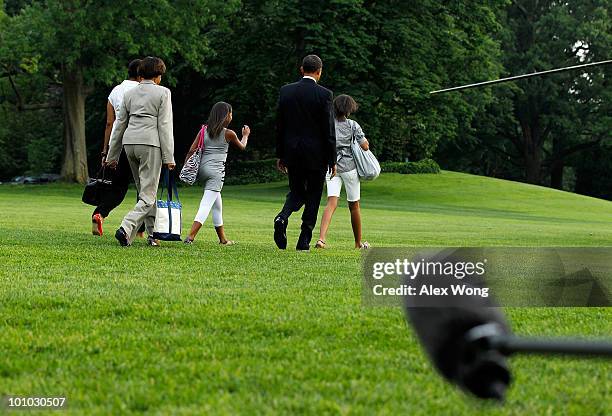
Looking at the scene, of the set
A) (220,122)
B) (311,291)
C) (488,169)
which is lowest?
(488,169)

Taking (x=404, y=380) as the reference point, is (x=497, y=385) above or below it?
above

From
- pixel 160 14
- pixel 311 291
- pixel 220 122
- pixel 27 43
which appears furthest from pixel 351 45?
pixel 311 291

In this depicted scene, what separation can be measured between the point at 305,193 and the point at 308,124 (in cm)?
88

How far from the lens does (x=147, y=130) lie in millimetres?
11211

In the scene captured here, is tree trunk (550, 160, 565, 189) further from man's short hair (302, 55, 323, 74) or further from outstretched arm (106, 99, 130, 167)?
outstretched arm (106, 99, 130, 167)

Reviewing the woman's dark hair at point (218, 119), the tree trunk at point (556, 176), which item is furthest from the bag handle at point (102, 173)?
the tree trunk at point (556, 176)

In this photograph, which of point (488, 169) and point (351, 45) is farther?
point (488, 169)

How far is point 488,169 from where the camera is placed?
78.3m

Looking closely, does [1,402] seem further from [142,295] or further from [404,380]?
[142,295]

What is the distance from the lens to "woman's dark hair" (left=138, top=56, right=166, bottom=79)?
11.2 metres

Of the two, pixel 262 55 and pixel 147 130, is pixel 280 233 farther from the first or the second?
pixel 262 55

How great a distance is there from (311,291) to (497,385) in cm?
518

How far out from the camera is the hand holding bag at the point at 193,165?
1211 centimetres

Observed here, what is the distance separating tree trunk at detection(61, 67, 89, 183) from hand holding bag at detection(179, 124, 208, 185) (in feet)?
110
